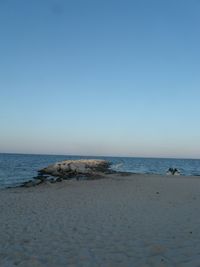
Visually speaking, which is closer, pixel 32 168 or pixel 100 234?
pixel 100 234

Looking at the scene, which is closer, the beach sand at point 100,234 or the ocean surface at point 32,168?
the beach sand at point 100,234

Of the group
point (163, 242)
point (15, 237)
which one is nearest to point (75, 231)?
point (15, 237)

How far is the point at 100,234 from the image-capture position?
9375mm

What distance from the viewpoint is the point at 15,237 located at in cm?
923

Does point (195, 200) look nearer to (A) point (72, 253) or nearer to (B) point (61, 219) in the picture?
(B) point (61, 219)

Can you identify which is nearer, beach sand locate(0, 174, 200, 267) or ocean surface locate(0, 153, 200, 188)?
beach sand locate(0, 174, 200, 267)

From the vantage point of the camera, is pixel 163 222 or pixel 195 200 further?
pixel 195 200

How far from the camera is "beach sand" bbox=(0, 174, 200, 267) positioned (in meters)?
7.16

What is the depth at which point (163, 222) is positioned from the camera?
10953 millimetres

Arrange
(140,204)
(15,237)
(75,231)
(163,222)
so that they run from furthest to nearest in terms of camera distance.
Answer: (140,204)
(163,222)
(75,231)
(15,237)

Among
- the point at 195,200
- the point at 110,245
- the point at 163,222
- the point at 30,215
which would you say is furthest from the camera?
the point at 195,200

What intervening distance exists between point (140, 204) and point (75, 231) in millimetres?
6130

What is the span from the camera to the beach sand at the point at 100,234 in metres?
7.16

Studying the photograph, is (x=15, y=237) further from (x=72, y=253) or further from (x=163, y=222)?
(x=163, y=222)
